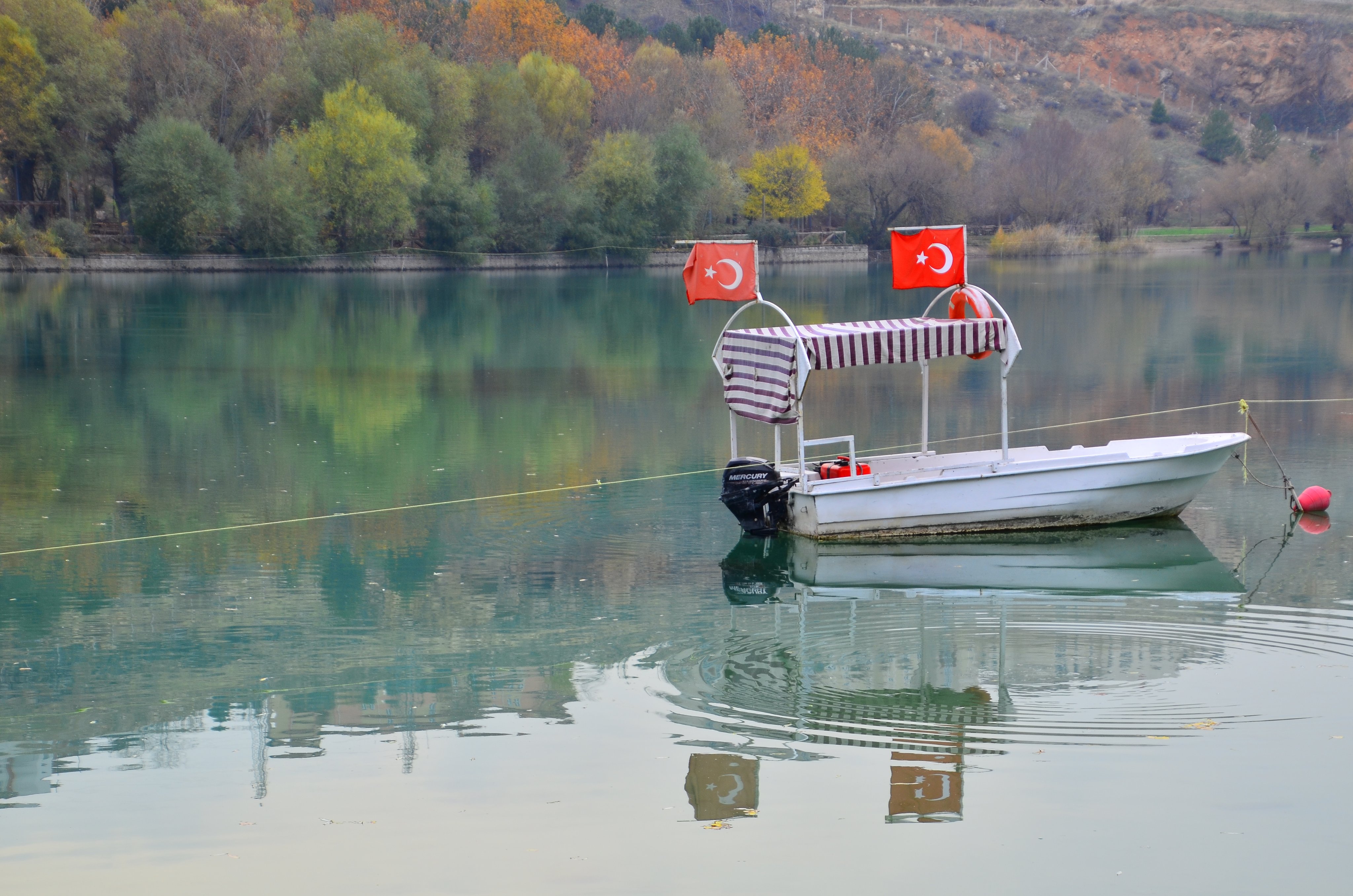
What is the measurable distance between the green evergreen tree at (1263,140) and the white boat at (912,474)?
471ft

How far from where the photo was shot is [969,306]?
1781 cm

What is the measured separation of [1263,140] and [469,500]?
159 meters

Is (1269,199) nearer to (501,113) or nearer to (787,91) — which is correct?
(787,91)

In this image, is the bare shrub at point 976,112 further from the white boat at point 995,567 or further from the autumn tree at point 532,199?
the white boat at point 995,567

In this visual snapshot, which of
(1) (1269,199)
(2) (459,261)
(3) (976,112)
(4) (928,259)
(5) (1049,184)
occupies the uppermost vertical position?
(3) (976,112)

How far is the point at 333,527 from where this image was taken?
1720cm

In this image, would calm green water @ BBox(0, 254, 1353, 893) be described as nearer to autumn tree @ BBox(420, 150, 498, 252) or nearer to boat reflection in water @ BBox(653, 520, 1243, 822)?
boat reflection in water @ BBox(653, 520, 1243, 822)

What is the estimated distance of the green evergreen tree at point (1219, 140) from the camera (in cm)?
16012

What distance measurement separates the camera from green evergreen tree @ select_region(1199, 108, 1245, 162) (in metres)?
160

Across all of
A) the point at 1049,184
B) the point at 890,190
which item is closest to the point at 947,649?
the point at 890,190

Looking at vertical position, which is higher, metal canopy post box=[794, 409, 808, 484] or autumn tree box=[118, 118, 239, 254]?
autumn tree box=[118, 118, 239, 254]

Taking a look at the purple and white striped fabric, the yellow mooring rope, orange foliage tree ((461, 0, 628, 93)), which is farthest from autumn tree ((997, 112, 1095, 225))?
the purple and white striped fabric

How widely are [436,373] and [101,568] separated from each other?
1939 cm

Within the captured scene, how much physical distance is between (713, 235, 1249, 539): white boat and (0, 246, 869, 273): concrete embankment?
65357 millimetres
